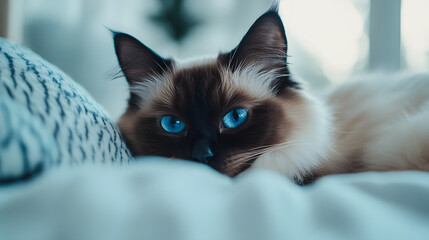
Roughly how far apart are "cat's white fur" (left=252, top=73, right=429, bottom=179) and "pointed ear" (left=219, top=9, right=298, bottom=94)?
4.2 inches

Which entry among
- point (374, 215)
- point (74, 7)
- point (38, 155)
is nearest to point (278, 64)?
point (374, 215)

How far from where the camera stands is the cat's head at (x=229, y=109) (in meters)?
0.91

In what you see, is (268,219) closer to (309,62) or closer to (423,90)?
(423,90)

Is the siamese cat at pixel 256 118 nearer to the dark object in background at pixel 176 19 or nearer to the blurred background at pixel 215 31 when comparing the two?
the blurred background at pixel 215 31

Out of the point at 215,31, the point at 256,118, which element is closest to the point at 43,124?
the point at 256,118

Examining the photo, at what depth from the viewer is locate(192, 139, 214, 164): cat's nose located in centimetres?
84

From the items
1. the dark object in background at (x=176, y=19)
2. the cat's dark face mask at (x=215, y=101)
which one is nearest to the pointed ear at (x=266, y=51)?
the cat's dark face mask at (x=215, y=101)

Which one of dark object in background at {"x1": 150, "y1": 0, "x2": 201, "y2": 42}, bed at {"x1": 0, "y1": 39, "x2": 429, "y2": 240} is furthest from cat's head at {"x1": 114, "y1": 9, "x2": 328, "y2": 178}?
dark object in background at {"x1": 150, "y1": 0, "x2": 201, "y2": 42}

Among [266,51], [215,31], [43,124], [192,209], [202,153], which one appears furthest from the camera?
[215,31]

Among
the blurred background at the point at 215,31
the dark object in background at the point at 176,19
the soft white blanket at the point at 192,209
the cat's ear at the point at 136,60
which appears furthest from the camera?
the dark object in background at the point at 176,19

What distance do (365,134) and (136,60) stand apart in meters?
0.93

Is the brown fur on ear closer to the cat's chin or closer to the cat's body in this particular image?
the cat's chin

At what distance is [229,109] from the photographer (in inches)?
37.5

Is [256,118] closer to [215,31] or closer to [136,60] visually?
[136,60]
